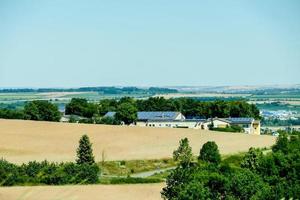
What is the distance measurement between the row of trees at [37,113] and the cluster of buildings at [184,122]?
1154 cm

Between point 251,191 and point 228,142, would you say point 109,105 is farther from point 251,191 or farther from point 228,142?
point 251,191

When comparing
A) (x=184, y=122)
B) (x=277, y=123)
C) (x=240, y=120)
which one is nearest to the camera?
(x=240, y=120)

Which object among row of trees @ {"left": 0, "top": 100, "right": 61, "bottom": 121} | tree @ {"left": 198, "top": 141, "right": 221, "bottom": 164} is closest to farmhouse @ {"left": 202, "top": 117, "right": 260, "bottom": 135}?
row of trees @ {"left": 0, "top": 100, "right": 61, "bottom": 121}

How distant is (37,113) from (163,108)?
2902 centimetres

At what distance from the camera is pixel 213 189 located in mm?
27922

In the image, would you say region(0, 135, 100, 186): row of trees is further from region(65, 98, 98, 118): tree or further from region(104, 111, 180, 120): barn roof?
region(65, 98, 98, 118): tree

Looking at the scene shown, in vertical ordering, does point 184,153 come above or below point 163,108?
below

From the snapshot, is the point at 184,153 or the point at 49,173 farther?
the point at 184,153

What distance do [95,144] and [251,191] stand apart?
3749 centimetres

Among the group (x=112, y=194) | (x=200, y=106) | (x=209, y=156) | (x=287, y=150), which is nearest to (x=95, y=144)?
(x=209, y=156)

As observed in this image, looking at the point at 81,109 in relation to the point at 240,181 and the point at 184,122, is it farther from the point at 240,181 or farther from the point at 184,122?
the point at 240,181

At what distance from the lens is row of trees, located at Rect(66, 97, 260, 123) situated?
101119mm

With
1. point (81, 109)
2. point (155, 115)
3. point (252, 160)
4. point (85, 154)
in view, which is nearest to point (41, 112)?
point (81, 109)

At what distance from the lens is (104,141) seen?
67188 mm
